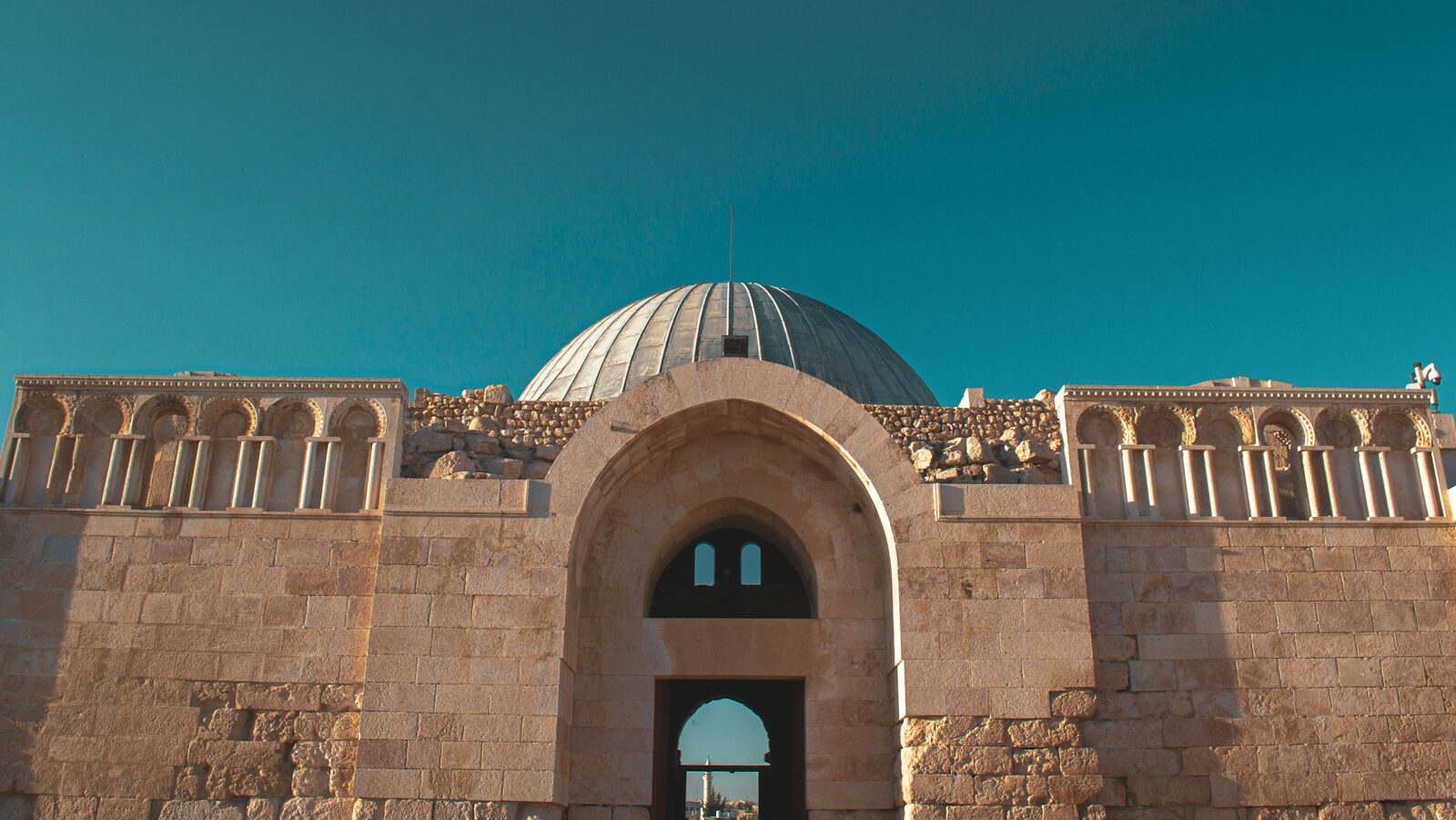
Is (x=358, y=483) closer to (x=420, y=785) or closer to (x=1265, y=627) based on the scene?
(x=420, y=785)

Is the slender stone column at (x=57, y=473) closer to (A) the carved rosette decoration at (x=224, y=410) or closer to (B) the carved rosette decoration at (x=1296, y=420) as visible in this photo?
(A) the carved rosette decoration at (x=224, y=410)

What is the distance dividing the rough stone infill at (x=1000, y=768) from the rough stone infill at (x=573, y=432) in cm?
260

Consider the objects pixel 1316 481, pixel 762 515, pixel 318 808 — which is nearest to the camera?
pixel 318 808

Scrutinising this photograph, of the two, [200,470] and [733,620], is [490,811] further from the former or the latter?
[200,470]

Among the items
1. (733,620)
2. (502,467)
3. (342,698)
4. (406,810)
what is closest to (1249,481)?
(733,620)

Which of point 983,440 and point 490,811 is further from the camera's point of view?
point 983,440

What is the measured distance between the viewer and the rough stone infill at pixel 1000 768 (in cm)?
1027

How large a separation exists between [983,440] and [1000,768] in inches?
136

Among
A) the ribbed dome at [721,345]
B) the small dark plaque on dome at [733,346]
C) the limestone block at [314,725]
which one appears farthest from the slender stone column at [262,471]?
the ribbed dome at [721,345]

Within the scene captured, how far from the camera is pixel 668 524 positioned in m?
12.4

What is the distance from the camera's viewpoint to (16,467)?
1167 centimetres

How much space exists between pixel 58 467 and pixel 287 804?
4520 millimetres

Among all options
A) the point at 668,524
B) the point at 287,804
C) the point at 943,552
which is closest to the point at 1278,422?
the point at 943,552

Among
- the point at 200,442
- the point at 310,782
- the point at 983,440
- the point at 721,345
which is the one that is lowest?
the point at 310,782
